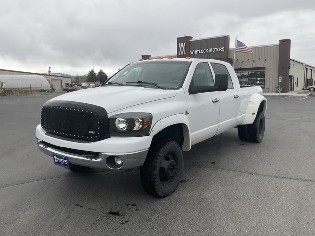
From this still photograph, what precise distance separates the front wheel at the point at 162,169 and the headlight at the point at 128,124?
17.4 inches

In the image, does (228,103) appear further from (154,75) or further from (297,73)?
(297,73)

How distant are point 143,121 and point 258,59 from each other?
128 feet

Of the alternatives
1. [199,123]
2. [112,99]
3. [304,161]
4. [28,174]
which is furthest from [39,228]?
[304,161]

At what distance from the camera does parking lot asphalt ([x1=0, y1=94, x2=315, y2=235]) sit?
331cm

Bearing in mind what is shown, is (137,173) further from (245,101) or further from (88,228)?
(245,101)

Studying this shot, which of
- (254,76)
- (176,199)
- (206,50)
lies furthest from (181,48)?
(176,199)

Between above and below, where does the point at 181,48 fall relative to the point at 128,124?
above

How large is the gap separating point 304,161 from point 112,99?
399 cm

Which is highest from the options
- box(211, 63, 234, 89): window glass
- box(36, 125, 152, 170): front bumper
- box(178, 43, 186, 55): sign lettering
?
box(178, 43, 186, 55): sign lettering

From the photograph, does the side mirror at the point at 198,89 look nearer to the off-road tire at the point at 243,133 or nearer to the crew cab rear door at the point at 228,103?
the crew cab rear door at the point at 228,103

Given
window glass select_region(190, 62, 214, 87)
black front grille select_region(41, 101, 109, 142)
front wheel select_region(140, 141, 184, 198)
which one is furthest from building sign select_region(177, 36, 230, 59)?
black front grille select_region(41, 101, 109, 142)

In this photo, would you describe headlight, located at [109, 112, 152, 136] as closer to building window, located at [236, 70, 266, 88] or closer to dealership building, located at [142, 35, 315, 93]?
dealership building, located at [142, 35, 315, 93]

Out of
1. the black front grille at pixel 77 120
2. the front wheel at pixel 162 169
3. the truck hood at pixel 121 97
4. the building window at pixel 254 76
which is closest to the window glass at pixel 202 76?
the truck hood at pixel 121 97

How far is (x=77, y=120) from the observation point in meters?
3.68
